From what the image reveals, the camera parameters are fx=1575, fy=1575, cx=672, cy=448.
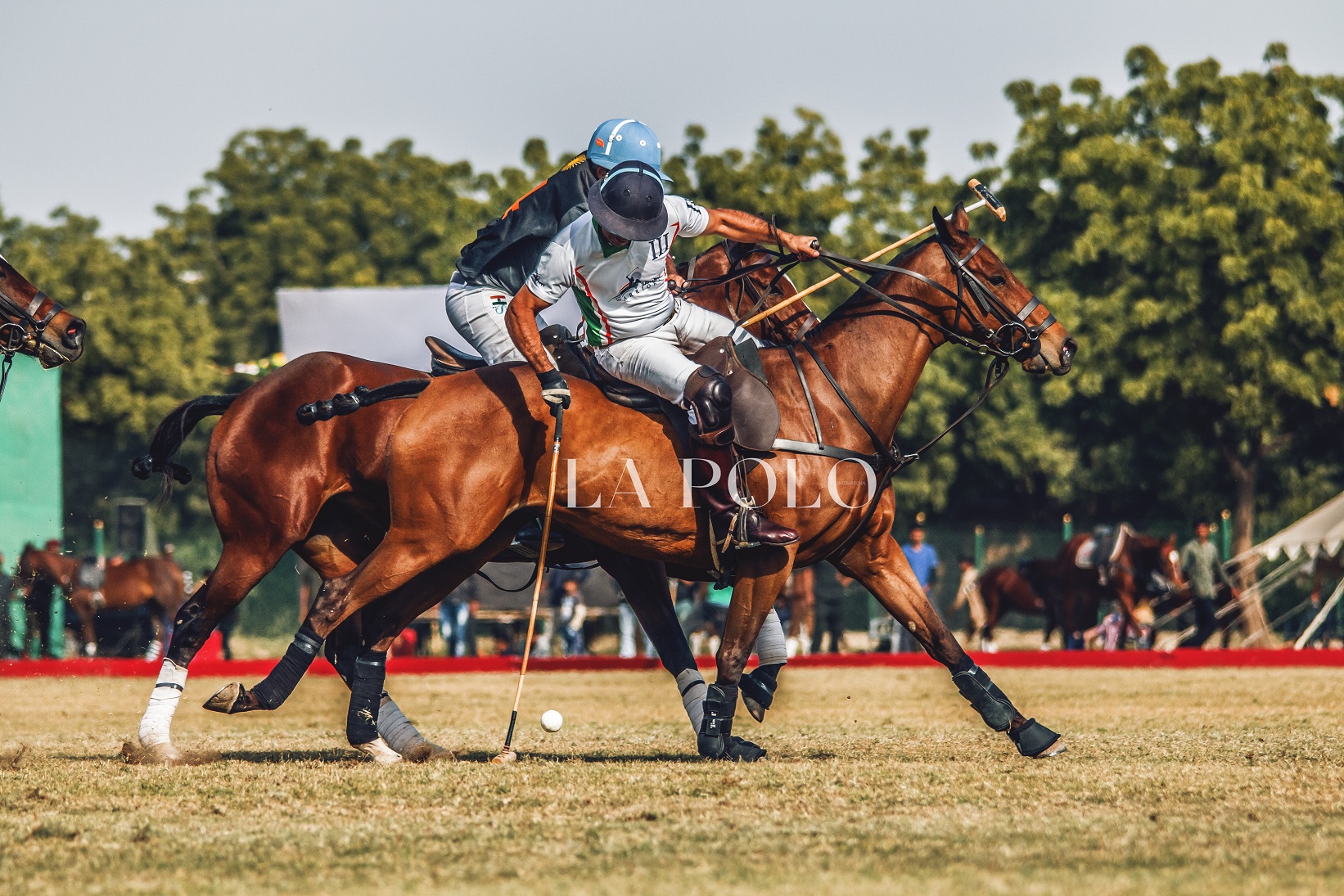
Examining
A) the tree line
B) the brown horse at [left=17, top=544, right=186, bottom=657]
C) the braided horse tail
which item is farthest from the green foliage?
the braided horse tail

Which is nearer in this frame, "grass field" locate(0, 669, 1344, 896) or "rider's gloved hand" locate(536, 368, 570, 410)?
"grass field" locate(0, 669, 1344, 896)

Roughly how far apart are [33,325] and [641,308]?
294cm

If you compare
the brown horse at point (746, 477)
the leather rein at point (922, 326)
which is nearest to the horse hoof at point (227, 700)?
the brown horse at point (746, 477)

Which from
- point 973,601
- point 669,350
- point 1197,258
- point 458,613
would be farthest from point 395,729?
point 1197,258

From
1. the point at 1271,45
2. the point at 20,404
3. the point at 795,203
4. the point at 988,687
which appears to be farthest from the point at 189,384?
the point at 988,687

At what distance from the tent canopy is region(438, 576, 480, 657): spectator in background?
11072mm

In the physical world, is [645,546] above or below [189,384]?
below

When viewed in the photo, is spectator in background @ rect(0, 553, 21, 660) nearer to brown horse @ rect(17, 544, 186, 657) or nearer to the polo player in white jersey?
brown horse @ rect(17, 544, 186, 657)

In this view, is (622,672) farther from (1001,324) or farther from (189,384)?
(189,384)

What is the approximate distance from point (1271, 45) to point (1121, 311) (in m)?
5.41

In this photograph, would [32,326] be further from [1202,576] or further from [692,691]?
[1202,576]

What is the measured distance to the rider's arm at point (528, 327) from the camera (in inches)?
288

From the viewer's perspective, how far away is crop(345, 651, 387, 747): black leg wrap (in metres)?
7.89

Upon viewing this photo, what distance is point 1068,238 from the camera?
29219 millimetres
